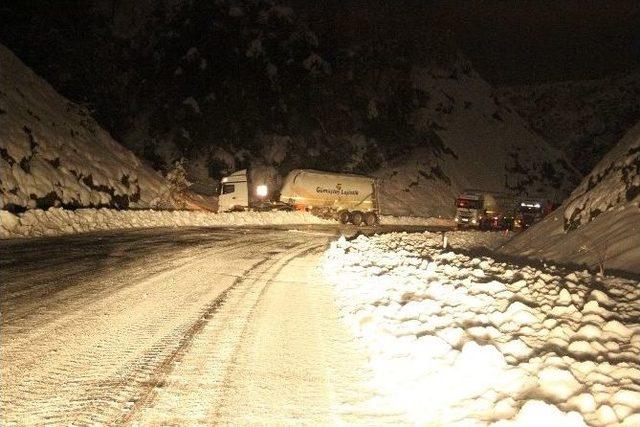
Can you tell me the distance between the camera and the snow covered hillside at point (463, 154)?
190 ft

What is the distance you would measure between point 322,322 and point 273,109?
53.0 m

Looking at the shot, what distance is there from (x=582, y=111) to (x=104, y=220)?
119409mm

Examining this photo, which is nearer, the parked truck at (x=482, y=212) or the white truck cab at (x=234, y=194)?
the white truck cab at (x=234, y=194)

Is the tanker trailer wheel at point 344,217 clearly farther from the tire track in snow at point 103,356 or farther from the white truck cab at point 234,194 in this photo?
the tire track in snow at point 103,356

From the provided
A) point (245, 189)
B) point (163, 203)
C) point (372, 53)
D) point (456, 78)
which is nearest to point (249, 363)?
point (245, 189)

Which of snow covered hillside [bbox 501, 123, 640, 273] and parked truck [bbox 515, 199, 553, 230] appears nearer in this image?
snow covered hillside [bbox 501, 123, 640, 273]

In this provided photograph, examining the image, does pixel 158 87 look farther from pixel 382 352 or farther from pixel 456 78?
pixel 382 352

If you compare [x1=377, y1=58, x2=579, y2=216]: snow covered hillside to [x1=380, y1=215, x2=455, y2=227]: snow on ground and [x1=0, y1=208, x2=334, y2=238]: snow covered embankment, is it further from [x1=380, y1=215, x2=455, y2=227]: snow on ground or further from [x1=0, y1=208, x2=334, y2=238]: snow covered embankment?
[x1=0, y1=208, x2=334, y2=238]: snow covered embankment

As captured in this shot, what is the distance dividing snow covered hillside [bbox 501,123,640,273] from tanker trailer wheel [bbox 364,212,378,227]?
1806cm

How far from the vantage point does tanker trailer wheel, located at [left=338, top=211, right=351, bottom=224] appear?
35.0 m

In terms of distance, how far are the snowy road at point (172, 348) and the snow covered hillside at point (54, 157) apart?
46.2ft

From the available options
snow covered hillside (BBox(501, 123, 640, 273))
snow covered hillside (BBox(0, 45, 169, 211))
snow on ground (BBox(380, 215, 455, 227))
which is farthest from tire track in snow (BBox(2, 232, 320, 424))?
snow on ground (BBox(380, 215, 455, 227))

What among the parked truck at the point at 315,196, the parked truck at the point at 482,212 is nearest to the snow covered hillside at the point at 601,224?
the parked truck at the point at 482,212

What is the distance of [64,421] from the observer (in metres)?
3.72
